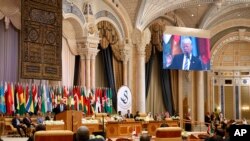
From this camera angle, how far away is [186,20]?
Answer: 2342cm

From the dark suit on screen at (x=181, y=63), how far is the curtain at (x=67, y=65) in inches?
194

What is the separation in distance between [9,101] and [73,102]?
2.85m

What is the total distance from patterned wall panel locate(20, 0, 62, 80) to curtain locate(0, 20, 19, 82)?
804 millimetres

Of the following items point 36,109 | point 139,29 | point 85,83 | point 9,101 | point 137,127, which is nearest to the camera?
point 9,101

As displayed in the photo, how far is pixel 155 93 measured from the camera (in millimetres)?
22750

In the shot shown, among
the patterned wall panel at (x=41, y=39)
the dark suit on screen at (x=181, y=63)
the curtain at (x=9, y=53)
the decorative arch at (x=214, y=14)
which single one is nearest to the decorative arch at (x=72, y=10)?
the patterned wall panel at (x=41, y=39)

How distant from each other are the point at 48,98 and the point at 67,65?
7.71 feet

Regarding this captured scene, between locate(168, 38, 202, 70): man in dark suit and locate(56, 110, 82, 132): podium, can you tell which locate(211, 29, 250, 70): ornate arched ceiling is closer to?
locate(168, 38, 202, 70): man in dark suit

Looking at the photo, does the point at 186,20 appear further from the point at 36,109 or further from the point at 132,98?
A: the point at 36,109

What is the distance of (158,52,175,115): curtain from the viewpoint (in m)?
22.8

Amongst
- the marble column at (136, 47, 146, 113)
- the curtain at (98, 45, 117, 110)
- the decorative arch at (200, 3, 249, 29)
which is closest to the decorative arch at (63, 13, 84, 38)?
the curtain at (98, 45, 117, 110)

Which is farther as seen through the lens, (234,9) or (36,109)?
(234,9)

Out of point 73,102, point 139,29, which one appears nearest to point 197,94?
point 139,29

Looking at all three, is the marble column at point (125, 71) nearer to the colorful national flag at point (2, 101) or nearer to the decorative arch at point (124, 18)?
the decorative arch at point (124, 18)
